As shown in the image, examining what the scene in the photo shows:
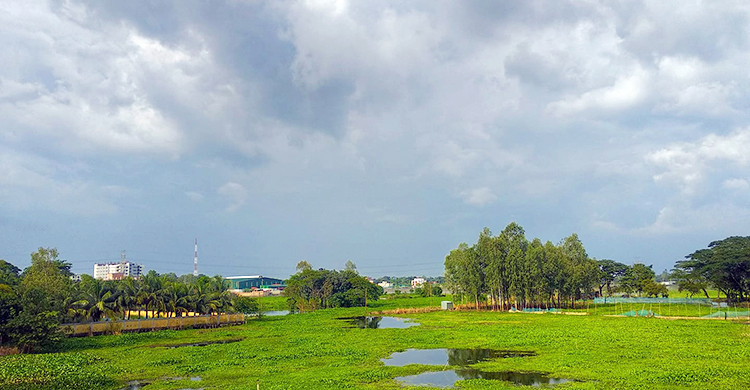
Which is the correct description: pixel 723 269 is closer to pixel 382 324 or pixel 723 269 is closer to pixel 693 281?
pixel 693 281

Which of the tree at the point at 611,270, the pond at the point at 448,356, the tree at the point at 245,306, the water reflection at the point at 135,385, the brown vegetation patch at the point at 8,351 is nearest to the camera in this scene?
the water reflection at the point at 135,385

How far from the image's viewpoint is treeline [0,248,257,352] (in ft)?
110

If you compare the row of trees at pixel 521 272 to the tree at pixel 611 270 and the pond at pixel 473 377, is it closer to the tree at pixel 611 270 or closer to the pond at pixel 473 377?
the tree at pixel 611 270

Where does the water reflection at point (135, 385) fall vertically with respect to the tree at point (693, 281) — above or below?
below

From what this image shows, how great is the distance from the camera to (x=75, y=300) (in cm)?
4525

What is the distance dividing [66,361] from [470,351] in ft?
87.1

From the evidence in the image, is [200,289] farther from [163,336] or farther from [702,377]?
[702,377]

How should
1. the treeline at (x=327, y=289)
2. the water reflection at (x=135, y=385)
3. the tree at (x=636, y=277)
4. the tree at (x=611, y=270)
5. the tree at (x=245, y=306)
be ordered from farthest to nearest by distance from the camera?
the tree at (x=611, y=270) → the tree at (x=636, y=277) → the treeline at (x=327, y=289) → the tree at (x=245, y=306) → the water reflection at (x=135, y=385)

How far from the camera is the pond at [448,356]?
3059cm

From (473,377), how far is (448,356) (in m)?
7.56

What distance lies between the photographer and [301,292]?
319ft

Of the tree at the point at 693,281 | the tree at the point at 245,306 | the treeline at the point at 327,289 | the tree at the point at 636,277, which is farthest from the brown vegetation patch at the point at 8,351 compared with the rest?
the tree at the point at 636,277

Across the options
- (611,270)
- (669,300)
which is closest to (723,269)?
(669,300)

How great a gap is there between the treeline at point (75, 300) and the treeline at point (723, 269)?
6959 cm
